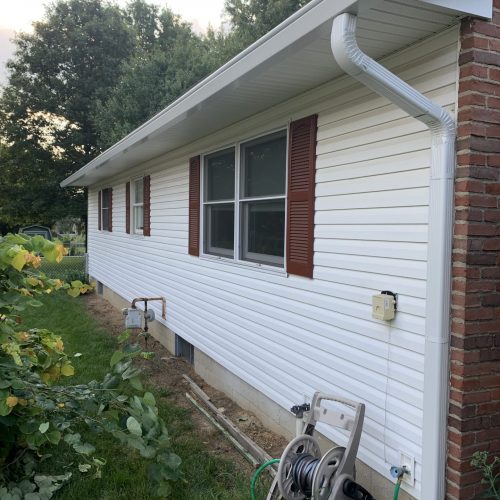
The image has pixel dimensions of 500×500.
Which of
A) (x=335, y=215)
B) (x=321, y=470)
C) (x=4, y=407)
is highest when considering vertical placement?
(x=335, y=215)

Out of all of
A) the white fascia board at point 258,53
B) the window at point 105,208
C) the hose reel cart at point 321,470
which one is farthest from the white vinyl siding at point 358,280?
the window at point 105,208

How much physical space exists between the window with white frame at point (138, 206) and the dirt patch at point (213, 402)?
6.59 feet

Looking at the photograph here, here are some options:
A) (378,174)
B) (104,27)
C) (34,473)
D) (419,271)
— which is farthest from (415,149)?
(104,27)

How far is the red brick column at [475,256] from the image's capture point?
2402mm

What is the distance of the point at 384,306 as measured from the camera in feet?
9.36

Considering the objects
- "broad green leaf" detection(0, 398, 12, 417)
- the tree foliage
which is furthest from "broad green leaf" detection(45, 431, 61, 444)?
the tree foliage

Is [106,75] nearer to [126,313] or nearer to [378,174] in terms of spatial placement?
[126,313]

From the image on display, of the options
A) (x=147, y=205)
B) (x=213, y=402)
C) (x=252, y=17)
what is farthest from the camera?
(x=252, y=17)

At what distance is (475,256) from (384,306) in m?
0.61

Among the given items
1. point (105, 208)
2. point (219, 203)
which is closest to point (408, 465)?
point (219, 203)

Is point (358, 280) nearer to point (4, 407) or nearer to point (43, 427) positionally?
point (43, 427)

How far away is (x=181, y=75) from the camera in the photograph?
767 inches

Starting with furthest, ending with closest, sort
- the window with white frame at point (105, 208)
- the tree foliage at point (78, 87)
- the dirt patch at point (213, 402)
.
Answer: the tree foliage at point (78, 87), the window with white frame at point (105, 208), the dirt patch at point (213, 402)

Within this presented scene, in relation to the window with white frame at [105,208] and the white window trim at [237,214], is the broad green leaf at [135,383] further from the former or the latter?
the window with white frame at [105,208]
